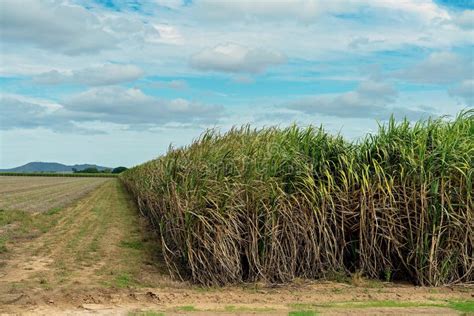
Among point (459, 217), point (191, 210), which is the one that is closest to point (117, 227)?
point (191, 210)

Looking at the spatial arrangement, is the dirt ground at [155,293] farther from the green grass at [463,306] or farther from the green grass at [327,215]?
the green grass at [327,215]

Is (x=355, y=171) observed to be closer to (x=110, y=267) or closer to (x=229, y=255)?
(x=229, y=255)

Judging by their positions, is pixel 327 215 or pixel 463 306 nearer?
pixel 463 306

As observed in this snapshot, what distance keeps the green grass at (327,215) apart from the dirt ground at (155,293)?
0.37m

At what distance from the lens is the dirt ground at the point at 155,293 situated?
24.4 ft

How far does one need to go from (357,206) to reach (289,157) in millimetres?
1420

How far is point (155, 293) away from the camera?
8.16m

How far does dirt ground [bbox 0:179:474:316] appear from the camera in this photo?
743cm

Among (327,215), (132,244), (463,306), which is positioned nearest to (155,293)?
(327,215)

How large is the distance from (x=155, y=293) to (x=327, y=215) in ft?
10.5

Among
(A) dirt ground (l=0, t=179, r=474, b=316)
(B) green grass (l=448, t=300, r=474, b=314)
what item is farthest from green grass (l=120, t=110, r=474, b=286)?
(B) green grass (l=448, t=300, r=474, b=314)

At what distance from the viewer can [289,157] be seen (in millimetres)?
9625

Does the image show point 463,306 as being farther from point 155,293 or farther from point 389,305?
point 155,293

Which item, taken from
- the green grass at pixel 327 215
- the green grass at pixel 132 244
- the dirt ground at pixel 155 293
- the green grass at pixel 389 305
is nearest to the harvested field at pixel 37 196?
the green grass at pixel 132 244
